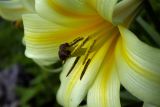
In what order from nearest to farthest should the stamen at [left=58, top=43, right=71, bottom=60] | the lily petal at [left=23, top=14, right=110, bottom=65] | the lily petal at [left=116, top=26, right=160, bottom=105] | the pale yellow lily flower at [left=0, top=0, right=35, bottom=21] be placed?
the lily petal at [left=116, top=26, right=160, bottom=105] → the stamen at [left=58, top=43, right=71, bottom=60] → the lily petal at [left=23, top=14, right=110, bottom=65] → the pale yellow lily flower at [left=0, top=0, right=35, bottom=21]

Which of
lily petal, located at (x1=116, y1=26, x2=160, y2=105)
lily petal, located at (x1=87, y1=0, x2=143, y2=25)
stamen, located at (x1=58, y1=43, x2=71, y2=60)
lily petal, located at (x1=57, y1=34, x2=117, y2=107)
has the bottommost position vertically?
lily petal, located at (x1=57, y1=34, x2=117, y2=107)

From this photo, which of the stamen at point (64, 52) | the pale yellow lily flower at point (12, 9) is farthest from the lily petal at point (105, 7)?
the pale yellow lily flower at point (12, 9)

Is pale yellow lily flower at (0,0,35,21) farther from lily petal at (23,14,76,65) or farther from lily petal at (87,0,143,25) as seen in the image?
lily petal at (87,0,143,25)

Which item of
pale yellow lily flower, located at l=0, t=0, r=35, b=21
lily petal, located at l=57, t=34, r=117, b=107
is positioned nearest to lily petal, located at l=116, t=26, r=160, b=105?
lily petal, located at l=57, t=34, r=117, b=107

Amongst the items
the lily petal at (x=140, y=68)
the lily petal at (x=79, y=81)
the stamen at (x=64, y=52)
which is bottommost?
the lily petal at (x=79, y=81)

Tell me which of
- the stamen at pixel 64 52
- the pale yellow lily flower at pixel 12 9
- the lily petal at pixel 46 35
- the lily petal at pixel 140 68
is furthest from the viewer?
the pale yellow lily flower at pixel 12 9

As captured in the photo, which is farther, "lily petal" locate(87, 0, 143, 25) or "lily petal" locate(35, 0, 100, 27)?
"lily petal" locate(35, 0, 100, 27)

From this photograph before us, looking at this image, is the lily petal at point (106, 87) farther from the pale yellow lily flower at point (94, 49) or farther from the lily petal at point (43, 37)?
the lily petal at point (43, 37)

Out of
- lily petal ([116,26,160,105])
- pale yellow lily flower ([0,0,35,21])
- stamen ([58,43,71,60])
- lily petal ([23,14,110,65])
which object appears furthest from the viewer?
pale yellow lily flower ([0,0,35,21])
